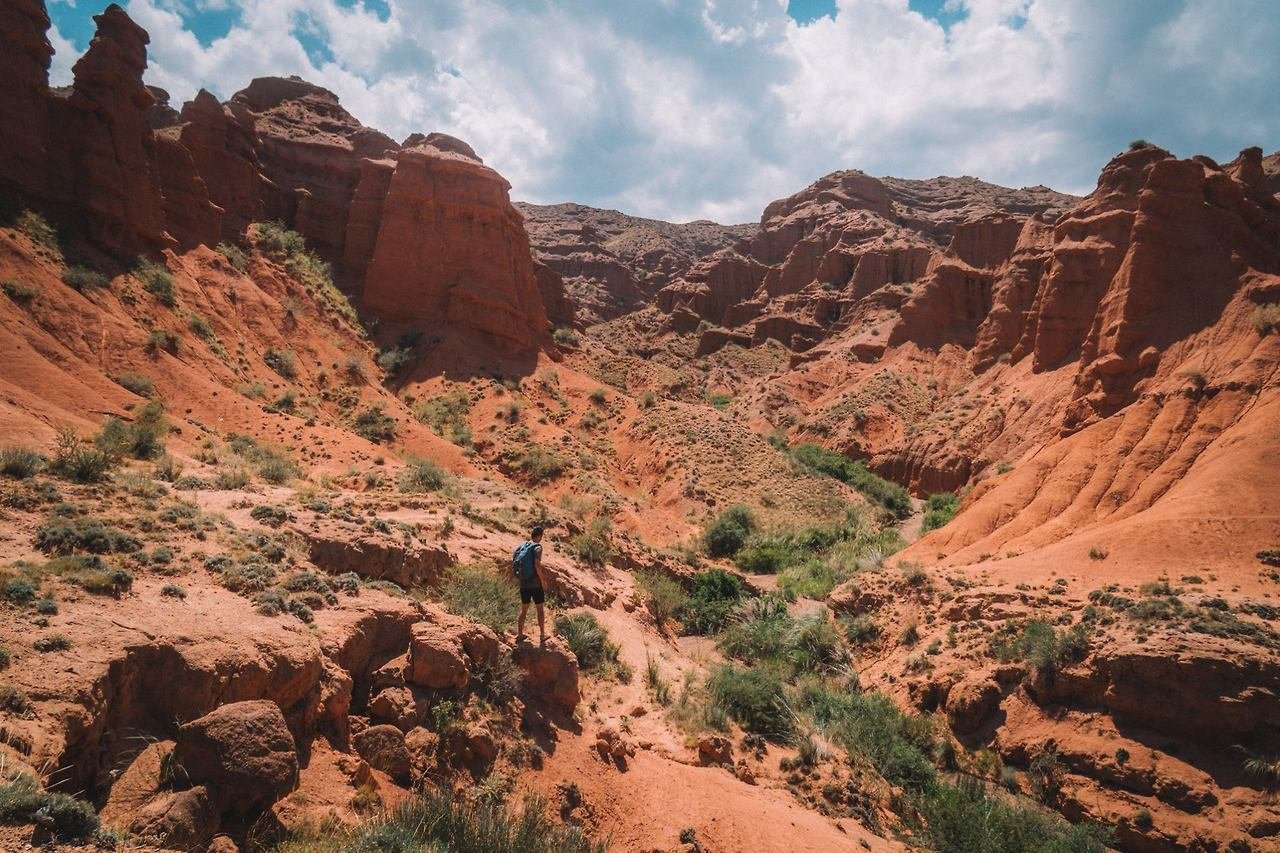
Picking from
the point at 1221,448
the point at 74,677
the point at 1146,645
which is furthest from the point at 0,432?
the point at 1221,448

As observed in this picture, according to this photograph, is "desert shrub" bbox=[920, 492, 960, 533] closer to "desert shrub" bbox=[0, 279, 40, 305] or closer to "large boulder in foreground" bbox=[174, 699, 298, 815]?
"large boulder in foreground" bbox=[174, 699, 298, 815]

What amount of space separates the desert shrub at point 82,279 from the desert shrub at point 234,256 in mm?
9036

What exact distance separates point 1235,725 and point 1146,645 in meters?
1.56

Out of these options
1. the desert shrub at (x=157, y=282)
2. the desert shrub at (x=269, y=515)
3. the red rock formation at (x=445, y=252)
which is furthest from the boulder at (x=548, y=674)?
the red rock formation at (x=445, y=252)

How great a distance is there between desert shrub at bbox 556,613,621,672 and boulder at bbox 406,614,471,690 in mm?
3248

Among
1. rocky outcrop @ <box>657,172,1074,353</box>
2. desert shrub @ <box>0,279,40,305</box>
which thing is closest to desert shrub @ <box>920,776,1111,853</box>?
desert shrub @ <box>0,279,40,305</box>

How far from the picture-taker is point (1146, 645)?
38.3 ft

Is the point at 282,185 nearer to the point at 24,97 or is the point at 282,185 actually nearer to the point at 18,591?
the point at 24,97

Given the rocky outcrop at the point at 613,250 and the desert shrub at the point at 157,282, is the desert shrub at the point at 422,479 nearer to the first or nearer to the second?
the desert shrub at the point at 157,282

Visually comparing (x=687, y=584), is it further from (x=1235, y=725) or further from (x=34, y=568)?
(x=34, y=568)

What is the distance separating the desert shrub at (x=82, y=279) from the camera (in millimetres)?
19875

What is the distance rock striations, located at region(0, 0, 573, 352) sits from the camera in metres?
22.1

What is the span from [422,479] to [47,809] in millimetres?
15966

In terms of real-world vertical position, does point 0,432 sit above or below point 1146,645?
below
